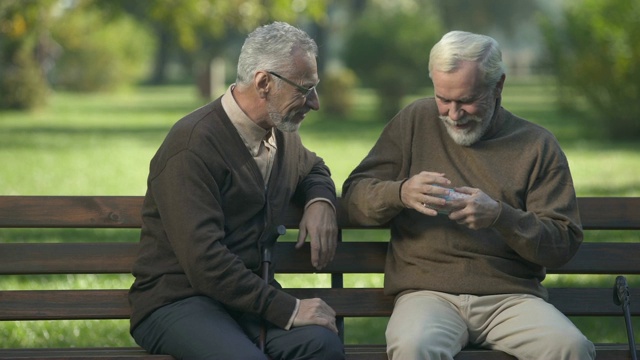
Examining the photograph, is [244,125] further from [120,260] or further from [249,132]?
[120,260]

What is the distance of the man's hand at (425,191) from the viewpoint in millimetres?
4309

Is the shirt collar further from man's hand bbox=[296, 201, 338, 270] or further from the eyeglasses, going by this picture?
man's hand bbox=[296, 201, 338, 270]

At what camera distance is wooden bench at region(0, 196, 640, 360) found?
4.75 metres

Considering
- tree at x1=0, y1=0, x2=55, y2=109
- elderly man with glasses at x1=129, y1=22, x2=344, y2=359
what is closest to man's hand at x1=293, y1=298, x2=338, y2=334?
elderly man with glasses at x1=129, y1=22, x2=344, y2=359

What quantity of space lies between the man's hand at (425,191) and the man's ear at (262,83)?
0.63 metres

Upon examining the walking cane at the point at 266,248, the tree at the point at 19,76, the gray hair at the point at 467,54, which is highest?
the gray hair at the point at 467,54

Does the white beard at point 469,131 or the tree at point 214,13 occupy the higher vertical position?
the white beard at point 469,131

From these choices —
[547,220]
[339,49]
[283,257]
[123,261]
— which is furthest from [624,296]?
[339,49]

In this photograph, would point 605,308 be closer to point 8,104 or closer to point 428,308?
point 428,308

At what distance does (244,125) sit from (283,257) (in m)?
0.66

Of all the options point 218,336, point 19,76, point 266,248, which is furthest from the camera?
point 19,76

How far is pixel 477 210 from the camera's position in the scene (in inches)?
169

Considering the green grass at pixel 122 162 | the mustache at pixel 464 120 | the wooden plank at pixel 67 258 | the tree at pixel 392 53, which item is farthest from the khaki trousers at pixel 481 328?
the tree at pixel 392 53

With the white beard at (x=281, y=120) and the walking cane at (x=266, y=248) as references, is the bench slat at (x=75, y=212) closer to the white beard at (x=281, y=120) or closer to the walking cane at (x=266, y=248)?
the walking cane at (x=266, y=248)
